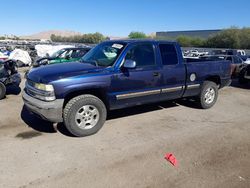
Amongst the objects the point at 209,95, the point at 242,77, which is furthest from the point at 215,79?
the point at 242,77

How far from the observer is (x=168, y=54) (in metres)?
6.02

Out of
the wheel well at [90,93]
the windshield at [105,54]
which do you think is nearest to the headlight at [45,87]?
Result: the wheel well at [90,93]

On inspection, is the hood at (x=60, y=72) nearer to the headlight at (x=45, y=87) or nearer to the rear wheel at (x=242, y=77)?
the headlight at (x=45, y=87)

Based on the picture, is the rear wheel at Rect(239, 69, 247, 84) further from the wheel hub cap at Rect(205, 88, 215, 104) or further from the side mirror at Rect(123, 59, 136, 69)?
the side mirror at Rect(123, 59, 136, 69)

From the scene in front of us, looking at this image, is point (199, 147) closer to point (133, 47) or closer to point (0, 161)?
point (133, 47)

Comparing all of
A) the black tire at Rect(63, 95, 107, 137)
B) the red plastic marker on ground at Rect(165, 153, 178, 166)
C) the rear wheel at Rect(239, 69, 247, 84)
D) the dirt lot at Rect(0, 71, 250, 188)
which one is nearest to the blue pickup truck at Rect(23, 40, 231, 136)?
the black tire at Rect(63, 95, 107, 137)

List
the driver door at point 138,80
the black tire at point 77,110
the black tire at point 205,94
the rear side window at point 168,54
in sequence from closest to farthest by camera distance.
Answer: the black tire at point 77,110 < the driver door at point 138,80 < the rear side window at point 168,54 < the black tire at point 205,94

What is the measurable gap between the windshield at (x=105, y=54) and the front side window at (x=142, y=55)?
0.79 ft

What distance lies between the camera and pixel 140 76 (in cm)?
542

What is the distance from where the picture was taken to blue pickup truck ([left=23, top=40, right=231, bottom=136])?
4.62 m

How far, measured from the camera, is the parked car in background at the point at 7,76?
26.3 ft

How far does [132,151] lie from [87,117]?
46.3 inches

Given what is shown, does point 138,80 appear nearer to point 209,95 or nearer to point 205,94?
point 205,94

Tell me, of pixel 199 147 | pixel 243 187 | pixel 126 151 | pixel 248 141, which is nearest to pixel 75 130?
pixel 126 151
